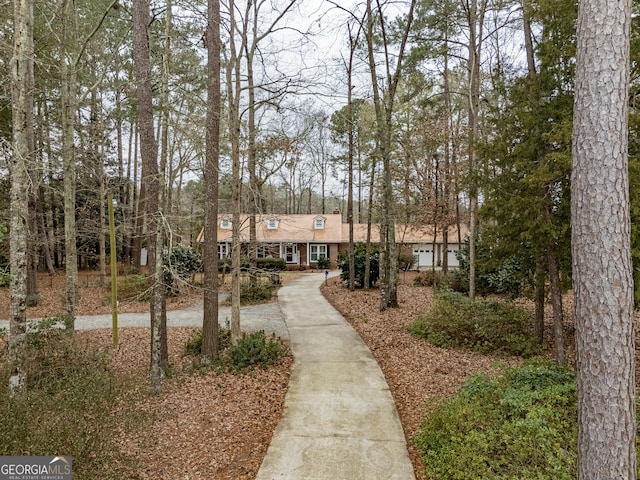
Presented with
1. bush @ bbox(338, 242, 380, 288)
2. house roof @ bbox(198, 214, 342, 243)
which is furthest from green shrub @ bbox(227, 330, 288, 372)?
house roof @ bbox(198, 214, 342, 243)

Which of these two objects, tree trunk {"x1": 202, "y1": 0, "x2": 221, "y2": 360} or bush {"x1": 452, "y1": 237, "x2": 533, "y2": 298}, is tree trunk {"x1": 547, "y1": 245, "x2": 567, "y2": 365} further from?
tree trunk {"x1": 202, "y1": 0, "x2": 221, "y2": 360}

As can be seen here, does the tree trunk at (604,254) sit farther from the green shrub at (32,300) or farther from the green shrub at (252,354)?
the green shrub at (32,300)

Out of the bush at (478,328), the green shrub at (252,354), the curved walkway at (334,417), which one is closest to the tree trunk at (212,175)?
the green shrub at (252,354)

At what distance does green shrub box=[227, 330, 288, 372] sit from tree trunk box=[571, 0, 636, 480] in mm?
5339

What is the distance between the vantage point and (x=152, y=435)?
15.1ft

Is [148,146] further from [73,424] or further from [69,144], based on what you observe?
[69,144]

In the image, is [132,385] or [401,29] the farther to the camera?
[401,29]

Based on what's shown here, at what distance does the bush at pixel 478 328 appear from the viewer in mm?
7293

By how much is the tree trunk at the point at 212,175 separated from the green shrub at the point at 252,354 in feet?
1.43

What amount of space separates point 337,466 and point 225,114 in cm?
726

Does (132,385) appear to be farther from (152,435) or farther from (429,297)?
(429,297)

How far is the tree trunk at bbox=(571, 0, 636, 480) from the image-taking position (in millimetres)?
2691

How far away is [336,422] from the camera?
5.00 meters

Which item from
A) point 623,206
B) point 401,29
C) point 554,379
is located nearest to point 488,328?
point 554,379
